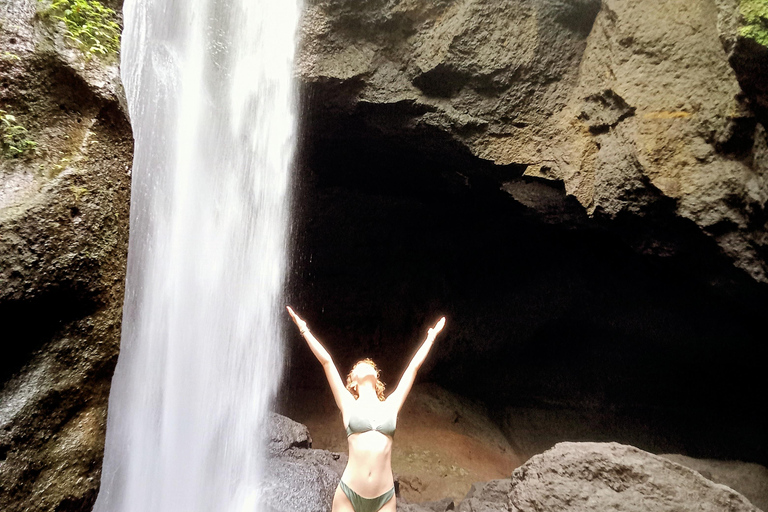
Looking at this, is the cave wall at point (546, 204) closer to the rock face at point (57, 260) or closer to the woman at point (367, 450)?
the woman at point (367, 450)

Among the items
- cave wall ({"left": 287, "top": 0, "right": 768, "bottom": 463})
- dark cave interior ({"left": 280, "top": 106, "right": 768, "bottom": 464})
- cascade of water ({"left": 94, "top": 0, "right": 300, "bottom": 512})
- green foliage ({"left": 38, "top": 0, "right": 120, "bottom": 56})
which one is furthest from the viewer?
dark cave interior ({"left": 280, "top": 106, "right": 768, "bottom": 464})

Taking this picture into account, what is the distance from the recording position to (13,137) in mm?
2545

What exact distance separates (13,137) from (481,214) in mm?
5669

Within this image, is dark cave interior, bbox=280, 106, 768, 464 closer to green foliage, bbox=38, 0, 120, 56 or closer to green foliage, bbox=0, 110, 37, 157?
green foliage, bbox=38, 0, 120, 56

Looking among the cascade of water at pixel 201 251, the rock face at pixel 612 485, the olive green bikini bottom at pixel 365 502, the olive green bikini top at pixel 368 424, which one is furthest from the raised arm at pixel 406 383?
the cascade of water at pixel 201 251

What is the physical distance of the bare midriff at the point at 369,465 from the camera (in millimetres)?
2795

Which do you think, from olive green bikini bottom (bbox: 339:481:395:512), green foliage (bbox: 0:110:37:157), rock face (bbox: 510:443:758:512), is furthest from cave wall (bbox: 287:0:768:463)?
green foliage (bbox: 0:110:37:157)

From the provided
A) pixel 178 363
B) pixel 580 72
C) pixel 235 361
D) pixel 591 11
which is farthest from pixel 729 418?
pixel 178 363

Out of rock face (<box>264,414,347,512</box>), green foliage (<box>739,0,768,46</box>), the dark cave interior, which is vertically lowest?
rock face (<box>264,414,347,512</box>)

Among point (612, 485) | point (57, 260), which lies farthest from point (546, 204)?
point (57, 260)

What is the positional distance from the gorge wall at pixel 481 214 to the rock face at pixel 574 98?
20 mm

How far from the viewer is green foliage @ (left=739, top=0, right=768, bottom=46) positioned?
331 centimetres

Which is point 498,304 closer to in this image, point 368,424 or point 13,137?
point 368,424

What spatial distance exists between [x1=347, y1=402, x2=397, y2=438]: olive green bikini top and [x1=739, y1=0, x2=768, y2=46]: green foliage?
365 cm
